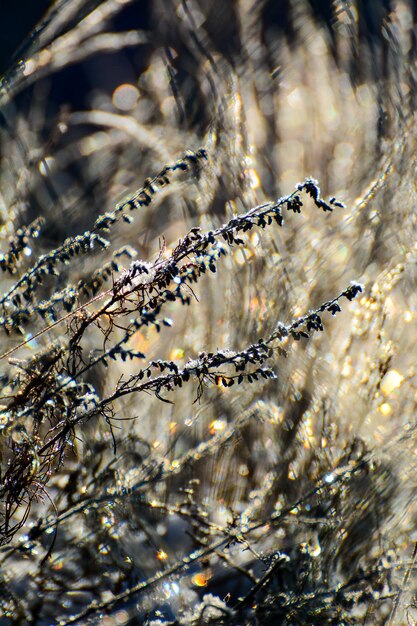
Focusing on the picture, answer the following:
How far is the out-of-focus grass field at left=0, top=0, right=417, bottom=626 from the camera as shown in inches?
49.1

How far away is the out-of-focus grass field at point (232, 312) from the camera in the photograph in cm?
125

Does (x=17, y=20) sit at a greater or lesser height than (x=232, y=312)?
greater

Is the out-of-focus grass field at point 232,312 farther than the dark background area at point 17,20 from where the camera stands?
No

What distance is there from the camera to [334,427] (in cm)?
150

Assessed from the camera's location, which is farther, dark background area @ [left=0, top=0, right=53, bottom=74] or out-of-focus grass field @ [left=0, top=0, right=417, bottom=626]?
dark background area @ [left=0, top=0, right=53, bottom=74]

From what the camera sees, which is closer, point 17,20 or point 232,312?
point 232,312

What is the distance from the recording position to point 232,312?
5.13 feet

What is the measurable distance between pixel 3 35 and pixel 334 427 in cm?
142

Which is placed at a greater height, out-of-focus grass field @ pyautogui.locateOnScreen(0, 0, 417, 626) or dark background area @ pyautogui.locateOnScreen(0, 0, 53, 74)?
dark background area @ pyautogui.locateOnScreen(0, 0, 53, 74)

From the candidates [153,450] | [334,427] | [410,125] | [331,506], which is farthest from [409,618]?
[410,125]

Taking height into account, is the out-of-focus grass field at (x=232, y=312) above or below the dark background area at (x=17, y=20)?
below

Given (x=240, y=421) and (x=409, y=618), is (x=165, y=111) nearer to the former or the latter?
(x=240, y=421)

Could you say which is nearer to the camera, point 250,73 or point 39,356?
point 39,356

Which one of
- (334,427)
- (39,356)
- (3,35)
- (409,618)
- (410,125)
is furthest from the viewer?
(410,125)
